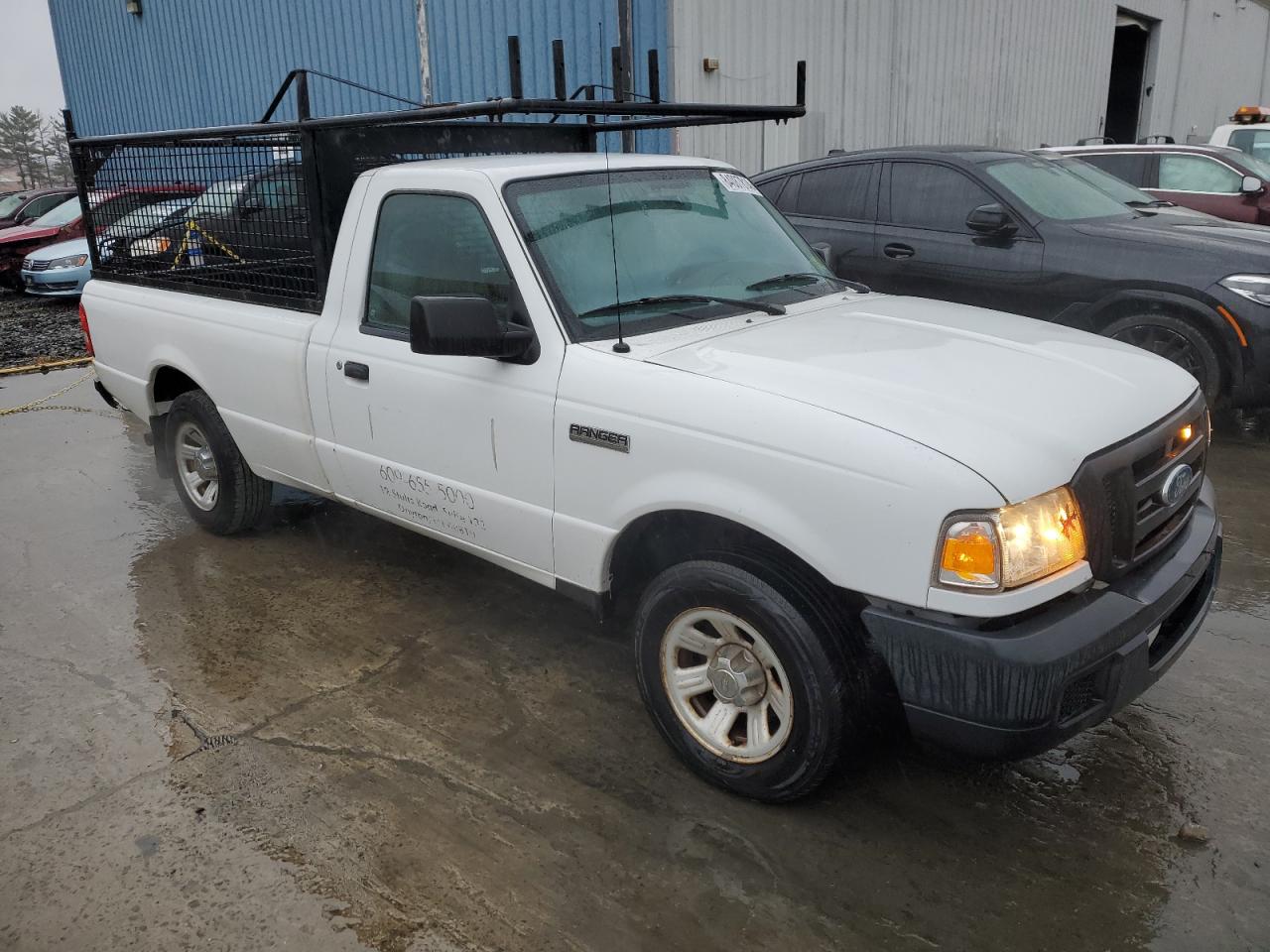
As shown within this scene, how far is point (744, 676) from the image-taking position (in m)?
2.92

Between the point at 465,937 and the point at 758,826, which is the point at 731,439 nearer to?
the point at 758,826

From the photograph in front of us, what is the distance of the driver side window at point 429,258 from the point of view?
350 centimetres

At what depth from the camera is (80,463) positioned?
672 centimetres

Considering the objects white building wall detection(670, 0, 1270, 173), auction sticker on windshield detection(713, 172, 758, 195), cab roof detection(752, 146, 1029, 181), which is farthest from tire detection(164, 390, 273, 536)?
white building wall detection(670, 0, 1270, 173)

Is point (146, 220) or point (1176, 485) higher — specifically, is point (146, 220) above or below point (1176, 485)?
above

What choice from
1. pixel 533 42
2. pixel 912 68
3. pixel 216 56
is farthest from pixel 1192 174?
pixel 216 56

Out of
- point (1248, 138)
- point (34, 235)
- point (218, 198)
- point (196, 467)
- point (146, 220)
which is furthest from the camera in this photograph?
point (34, 235)

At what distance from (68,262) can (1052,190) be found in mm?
13254

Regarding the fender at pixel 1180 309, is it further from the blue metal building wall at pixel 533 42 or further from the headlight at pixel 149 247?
the blue metal building wall at pixel 533 42

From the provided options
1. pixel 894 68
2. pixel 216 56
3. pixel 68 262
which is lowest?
pixel 68 262

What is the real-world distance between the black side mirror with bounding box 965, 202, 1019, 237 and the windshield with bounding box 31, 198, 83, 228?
48.7 ft

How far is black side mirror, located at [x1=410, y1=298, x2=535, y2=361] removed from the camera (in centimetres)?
299

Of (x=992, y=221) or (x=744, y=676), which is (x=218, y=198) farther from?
(x=992, y=221)

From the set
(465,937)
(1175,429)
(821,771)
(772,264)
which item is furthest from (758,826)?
(772,264)
